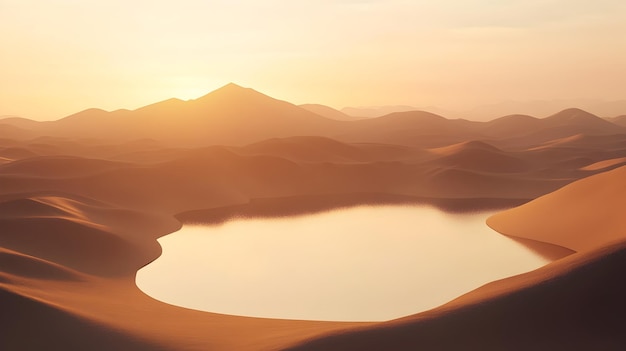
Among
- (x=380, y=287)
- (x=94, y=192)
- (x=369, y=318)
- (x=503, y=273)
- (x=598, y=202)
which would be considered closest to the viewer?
(x=369, y=318)

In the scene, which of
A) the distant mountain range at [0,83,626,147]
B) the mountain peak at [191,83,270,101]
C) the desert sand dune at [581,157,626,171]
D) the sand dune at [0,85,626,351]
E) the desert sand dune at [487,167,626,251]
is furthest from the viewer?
the mountain peak at [191,83,270,101]

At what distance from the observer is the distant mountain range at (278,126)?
15162 cm

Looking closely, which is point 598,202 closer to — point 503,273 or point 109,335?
point 503,273

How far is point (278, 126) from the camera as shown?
168875mm

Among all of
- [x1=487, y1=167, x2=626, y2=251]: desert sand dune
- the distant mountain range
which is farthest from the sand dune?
the distant mountain range

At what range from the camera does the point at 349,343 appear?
13.2 m

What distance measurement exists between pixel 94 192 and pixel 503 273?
34.4 m

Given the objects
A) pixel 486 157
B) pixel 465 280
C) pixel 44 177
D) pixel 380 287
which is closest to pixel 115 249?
pixel 380 287

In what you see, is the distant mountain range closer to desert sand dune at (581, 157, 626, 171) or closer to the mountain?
the mountain

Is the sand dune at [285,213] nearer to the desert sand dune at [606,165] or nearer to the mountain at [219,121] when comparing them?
the desert sand dune at [606,165]

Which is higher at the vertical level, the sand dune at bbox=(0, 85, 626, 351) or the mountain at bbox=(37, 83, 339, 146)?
the mountain at bbox=(37, 83, 339, 146)

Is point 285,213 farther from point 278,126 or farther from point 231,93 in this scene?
Result: point 231,93

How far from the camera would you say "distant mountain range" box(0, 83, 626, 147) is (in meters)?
152

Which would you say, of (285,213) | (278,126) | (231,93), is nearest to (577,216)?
(285,213)
